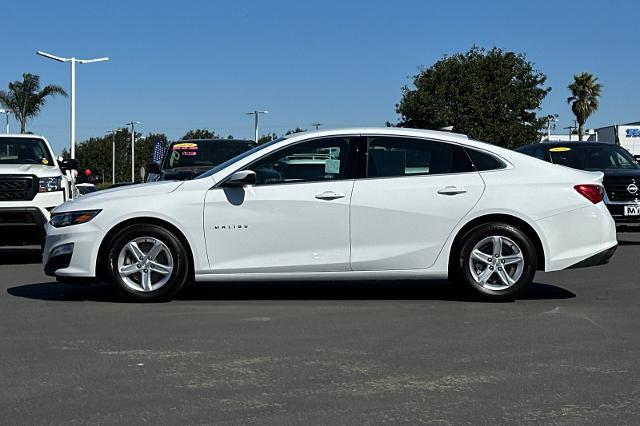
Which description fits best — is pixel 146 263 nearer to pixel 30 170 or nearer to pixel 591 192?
pixel 591 192

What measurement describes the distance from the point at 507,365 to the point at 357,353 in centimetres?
99

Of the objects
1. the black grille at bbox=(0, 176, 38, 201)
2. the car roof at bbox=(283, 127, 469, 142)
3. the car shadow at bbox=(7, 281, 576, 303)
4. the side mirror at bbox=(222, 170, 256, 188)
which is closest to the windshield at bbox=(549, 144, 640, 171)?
the car shadow at bbox=(7, 281, 576, 303)

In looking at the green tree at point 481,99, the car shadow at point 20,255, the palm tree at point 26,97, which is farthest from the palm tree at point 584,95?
the car shadow at point 20,255

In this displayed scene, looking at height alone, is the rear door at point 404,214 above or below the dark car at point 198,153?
below

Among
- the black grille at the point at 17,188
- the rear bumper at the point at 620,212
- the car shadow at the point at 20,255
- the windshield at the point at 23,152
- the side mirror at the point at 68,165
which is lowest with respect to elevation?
the car shadow at the point at 20,255

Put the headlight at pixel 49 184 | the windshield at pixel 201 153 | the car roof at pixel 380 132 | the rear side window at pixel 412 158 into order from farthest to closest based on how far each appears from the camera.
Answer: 1. the windshield at pixel 201 153
2. the headlight at pixel 49 184
3. the car roof at pixel 380 132
4. the rear side window at pixel 412 158

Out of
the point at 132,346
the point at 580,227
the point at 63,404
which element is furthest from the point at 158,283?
the point at 580,227

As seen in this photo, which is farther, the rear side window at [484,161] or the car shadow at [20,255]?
the car shadow at [20,255]

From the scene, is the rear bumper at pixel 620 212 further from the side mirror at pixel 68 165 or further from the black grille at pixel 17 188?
the black grille at pixel 17 188

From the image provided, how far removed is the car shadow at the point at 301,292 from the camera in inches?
317

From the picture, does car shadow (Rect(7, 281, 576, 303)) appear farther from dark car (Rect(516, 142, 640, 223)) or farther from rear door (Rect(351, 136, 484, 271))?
dark car (Rect(516, 142, 640, 223))

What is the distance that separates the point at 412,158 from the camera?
770cm

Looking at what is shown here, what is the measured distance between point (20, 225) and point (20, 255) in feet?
8.04

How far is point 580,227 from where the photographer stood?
7.64 metres
